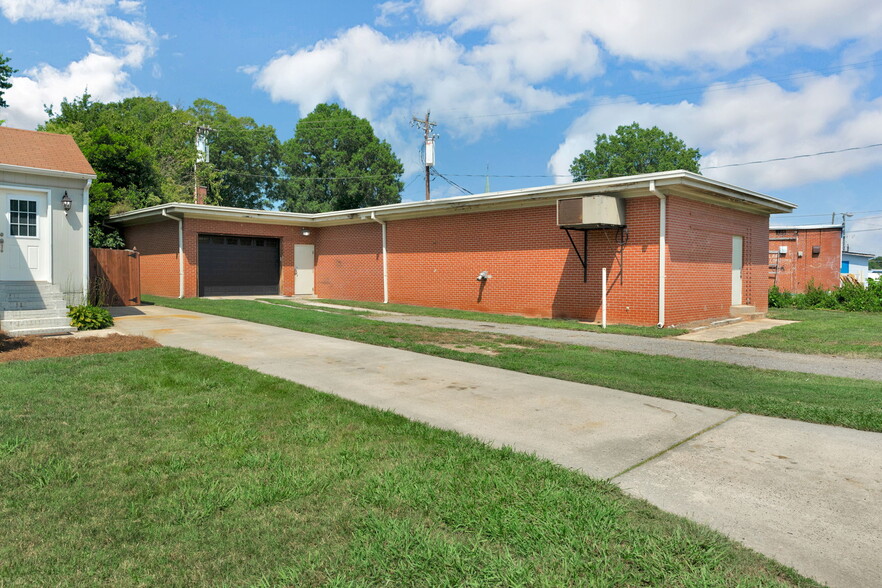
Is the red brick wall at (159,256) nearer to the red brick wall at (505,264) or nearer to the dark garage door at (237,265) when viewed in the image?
the dark garage door at (237,265)

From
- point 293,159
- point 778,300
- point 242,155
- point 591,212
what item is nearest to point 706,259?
point 591,212

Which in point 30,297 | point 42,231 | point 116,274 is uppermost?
point 42,231

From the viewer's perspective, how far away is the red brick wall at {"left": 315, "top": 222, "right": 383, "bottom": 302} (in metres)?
19.4

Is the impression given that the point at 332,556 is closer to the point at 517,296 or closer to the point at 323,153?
the point at 517,296

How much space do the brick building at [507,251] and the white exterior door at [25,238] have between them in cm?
595

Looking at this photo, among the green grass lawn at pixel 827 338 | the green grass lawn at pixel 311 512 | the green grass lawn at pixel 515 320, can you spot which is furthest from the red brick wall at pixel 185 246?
the green grass lawn at pixel 827 338

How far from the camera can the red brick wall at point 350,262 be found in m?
19.4

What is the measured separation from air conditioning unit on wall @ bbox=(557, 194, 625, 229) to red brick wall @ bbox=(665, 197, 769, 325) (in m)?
1.14

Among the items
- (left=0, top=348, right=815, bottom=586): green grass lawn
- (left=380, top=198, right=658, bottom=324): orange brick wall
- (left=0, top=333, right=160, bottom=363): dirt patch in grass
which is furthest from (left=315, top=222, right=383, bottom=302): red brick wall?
(left=0, top=348, right=815, bottom=586): green grass lawn

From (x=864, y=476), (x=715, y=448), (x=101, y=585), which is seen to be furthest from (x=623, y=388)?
(x=101, y=585)

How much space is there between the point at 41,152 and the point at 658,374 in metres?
14.1

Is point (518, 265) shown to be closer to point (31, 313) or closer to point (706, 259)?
point (706, 259)

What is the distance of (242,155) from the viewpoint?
43125mm

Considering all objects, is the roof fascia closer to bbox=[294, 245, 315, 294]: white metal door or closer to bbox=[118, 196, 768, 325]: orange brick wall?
bbox=[118, 196, 768, 325]: orange brick wall
